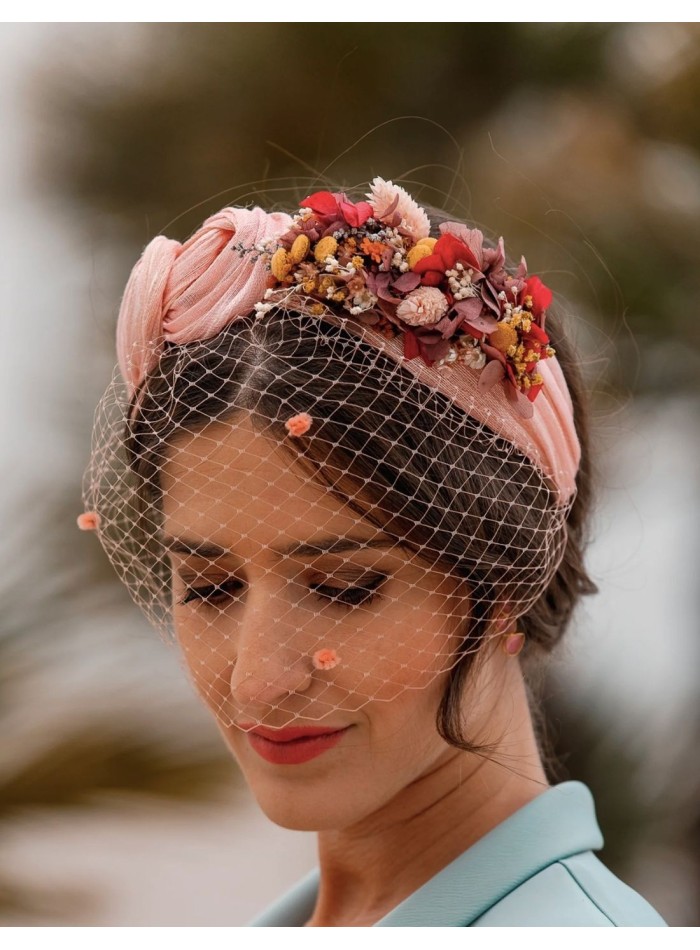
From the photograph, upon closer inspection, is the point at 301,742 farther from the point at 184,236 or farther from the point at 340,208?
the point at 184,236

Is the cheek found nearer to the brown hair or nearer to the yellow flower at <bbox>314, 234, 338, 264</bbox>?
the brown hair

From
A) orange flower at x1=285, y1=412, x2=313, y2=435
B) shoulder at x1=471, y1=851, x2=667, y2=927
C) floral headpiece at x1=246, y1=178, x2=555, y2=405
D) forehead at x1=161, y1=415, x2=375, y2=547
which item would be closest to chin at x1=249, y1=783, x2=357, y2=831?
shoulder at x1=471, y1=851, x2=667, y2=927

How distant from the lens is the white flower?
143 centimetres

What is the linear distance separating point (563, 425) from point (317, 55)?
178 centimetres

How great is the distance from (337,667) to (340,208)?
2.03ft

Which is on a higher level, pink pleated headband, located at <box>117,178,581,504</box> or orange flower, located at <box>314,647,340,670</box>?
pink pleated headband, located at <box>117,178,581,504</box>

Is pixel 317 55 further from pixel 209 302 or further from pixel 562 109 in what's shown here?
pixel 209 302

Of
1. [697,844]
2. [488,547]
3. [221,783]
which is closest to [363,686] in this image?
[488,547]

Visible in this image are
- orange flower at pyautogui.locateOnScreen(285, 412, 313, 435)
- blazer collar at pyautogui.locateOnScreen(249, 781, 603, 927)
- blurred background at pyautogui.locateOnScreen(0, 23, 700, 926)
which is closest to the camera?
orange flower at pyautogui.locateOnScreen(285, 412, 313, 435)

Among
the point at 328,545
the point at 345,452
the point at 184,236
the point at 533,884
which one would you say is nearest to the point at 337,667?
the point at 328,545

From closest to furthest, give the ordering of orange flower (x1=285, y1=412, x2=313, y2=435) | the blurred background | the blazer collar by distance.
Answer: orange flower (x1=285, y1=412, x2=313, y2=435)
the blazer collar
the blurred background

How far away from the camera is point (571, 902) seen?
54.6 inches

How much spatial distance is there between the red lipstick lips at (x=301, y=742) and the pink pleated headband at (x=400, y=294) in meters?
0.47

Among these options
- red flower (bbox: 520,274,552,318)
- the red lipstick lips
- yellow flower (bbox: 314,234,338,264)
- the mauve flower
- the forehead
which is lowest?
the red lipstick lips
